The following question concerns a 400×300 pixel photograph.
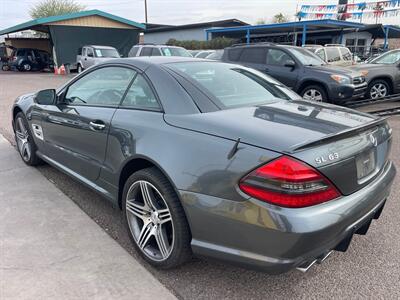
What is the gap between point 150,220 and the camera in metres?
2.76

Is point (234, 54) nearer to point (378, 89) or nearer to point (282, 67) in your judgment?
point (282, 67)

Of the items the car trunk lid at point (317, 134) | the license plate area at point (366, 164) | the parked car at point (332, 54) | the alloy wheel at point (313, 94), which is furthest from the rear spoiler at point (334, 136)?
the parked car at point (332, 54)

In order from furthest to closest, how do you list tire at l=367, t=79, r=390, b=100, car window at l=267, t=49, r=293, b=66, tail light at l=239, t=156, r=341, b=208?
tire at l=367, t=79, r=390, b=100 < car window at l=267, t=49, r=293, b=66 < tail light at l=239, t=156, r=341, b=208

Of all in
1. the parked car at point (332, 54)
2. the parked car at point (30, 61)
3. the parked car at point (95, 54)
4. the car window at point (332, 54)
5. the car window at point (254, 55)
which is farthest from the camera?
the parked car at point (30, 61)

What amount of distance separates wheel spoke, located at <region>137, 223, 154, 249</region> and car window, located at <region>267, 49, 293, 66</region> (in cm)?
744

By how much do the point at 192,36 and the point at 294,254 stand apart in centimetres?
3870

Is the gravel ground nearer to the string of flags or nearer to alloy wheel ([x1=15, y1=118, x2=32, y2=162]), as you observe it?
alloy wheel ([x1=15, y1=118, x2=32, y2=162])

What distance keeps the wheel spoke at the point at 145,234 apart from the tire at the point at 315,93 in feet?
22.1

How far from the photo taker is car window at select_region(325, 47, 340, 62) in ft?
41.3

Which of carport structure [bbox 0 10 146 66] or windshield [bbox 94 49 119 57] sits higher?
carport structure [bbox 0 10 146 66]

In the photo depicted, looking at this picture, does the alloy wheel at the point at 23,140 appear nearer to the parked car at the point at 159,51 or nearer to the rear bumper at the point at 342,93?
the rear bumper at the point at 342,93

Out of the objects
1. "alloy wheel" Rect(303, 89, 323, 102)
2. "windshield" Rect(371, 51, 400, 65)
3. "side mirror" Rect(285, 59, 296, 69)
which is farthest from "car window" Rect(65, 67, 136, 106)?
"windshield" Rect(371, 51, 400, 65)

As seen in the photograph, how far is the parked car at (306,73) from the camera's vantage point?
27.7ft

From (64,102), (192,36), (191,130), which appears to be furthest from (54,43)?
(191,130)
